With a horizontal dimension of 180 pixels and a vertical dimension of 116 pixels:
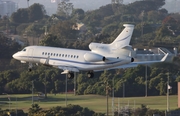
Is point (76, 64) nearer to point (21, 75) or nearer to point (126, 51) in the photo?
point (126, 51)

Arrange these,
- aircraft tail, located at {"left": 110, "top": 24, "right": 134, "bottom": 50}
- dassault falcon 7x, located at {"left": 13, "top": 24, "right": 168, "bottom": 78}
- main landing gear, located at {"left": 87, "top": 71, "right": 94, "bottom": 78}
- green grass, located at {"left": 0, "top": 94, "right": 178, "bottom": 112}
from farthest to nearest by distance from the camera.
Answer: green grass, located at {"left": 0, "top": 94, "right": 178, "bottom": 112} < main landing gear, located at {"left": 87, "top": 71, "right": 94, "bottom": 78} < aircraft tail, located at {"left": 110, "top": 24, "right": 134, "bottom": 50} < dassault falcon 7x, located at {"left": 13, "top": 24, "right": 168, "bottom": 78}

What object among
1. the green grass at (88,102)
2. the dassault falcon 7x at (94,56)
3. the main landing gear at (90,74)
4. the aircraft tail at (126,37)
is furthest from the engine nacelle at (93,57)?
the green grass at (88,102)

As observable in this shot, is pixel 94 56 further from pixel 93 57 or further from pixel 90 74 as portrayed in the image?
pixel 90 74

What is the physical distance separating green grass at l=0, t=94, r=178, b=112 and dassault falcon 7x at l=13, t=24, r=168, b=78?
41.0 metres

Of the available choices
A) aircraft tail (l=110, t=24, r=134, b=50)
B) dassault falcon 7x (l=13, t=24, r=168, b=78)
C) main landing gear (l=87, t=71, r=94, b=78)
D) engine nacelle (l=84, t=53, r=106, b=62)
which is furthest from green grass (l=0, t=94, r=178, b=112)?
aircraft tail (l=110, t=24, r=134, b=50)

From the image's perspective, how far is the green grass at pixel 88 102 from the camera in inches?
5007

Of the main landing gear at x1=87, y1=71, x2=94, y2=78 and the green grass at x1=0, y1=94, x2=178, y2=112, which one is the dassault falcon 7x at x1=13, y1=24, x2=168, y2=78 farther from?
the green grass at x1=0, y1=94, x2=178, y2=112

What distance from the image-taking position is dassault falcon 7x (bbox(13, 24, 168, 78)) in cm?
7644

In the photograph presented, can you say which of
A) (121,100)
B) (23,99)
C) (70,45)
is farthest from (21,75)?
(70,45)

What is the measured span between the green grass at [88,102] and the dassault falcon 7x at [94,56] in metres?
41.0

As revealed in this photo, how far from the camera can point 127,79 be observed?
15088 centimetres

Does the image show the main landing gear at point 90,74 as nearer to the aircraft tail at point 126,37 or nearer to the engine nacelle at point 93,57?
the engine nacelle at point 93,57

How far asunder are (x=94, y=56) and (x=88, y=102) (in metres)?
59.4

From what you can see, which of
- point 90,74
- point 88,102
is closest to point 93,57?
point 90,74
